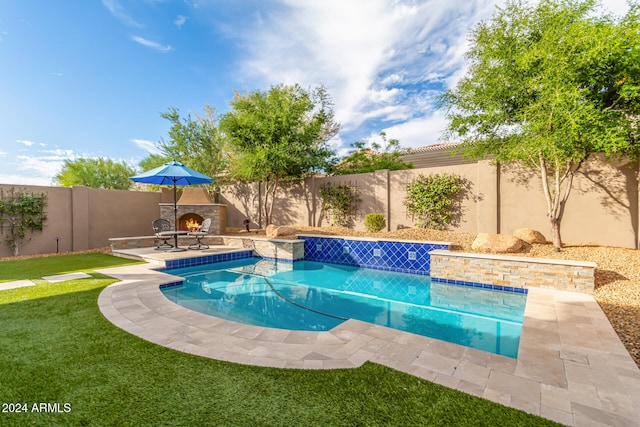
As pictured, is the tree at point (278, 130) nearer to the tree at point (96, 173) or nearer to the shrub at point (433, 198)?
the shrub at point (433, 198)

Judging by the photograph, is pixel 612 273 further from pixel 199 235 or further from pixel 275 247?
pixel 199 235

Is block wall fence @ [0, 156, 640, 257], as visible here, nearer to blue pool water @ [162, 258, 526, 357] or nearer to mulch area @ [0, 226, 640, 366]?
mulch area @ [0, 226, 640, 366]

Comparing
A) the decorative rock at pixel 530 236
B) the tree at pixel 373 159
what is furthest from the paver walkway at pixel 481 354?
the tree at pixel 373 159

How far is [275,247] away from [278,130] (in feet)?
15.8

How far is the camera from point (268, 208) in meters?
14.0

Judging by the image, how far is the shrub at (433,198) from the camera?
974 centimetres

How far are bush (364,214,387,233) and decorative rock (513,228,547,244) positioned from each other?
4110 millimetres

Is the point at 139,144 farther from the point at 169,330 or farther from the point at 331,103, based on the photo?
the point at 169,330

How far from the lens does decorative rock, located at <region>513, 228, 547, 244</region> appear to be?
783 centimetres

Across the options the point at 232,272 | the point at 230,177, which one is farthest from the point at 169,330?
the point at 230,177

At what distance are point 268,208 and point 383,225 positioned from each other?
6004 millimetres

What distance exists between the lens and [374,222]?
1044 cm

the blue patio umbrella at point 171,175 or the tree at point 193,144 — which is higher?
Result: the tree at point 193,144

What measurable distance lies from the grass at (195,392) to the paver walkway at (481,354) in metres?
0.19
